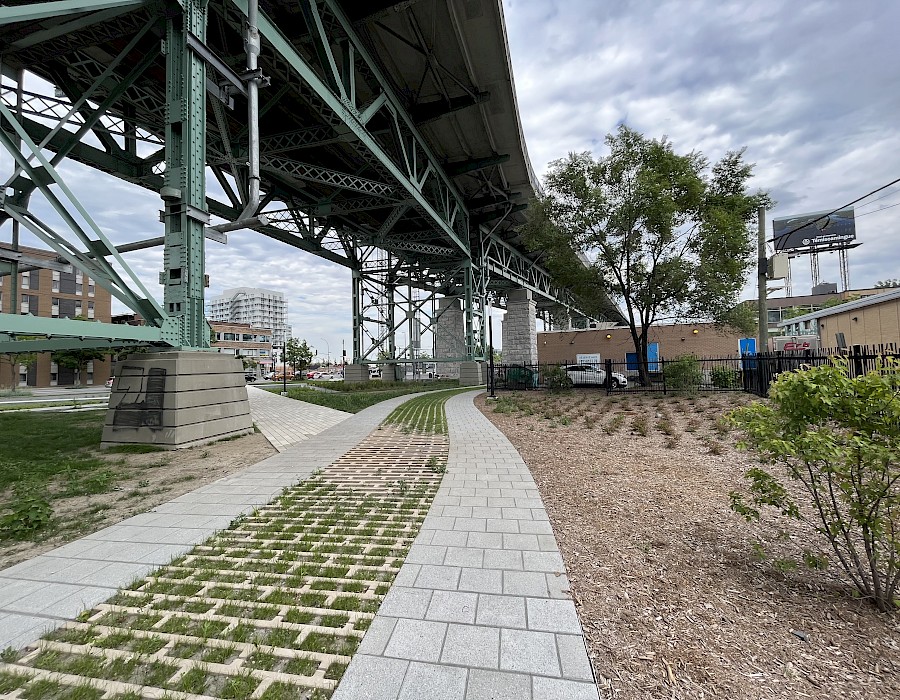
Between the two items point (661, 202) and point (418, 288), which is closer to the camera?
point (661, 202)

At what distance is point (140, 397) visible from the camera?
26.7ft

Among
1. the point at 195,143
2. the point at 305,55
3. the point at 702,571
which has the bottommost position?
the point at 702,571

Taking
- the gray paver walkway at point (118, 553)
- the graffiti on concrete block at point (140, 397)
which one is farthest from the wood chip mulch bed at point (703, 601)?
the graffiti on concrete block at point (140, 397)

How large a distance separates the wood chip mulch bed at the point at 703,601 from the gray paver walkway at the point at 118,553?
3410mm

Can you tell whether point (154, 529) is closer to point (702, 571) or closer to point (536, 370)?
point (702, 571)

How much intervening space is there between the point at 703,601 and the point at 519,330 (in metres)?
36.9

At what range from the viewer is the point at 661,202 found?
16375 mm

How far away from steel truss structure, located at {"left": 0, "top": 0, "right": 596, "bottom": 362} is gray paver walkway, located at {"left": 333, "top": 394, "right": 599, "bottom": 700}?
6.87 meters

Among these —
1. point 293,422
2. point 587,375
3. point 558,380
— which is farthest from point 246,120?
point 587,375

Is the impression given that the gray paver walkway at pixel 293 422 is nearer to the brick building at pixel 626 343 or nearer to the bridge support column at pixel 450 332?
the bridge support column at pixel 450 332

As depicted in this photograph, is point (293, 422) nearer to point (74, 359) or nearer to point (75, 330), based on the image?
point (75, 330)

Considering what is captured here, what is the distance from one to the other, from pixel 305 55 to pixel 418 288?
23.0 m

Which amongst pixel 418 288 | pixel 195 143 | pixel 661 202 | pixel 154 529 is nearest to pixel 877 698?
pixel 154 529

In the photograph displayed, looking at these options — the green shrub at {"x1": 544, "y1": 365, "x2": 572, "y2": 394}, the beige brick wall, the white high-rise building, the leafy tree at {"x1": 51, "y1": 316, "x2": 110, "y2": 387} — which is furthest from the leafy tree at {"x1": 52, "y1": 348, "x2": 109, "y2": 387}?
the white high-rise building
